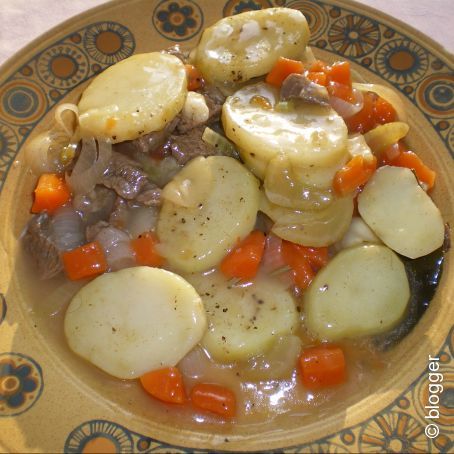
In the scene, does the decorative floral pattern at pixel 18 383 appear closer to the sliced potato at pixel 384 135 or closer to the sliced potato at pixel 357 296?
the sliced potato at pixel 357 296

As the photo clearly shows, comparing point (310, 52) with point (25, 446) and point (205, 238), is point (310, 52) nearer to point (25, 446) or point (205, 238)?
point (205, 238)

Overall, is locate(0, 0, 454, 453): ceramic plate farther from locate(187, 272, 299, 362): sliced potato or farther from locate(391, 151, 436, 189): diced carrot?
locate(187, 272, 299, 362): sliced potato

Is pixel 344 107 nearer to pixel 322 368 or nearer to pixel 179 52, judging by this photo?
pixel 179 52

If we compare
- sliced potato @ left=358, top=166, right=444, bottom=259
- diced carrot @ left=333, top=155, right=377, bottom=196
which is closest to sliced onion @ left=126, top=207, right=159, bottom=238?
diced carrot @ left=333, top=155, right=377, bottom=196

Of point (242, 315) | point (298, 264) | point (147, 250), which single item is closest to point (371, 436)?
point (242, 315)

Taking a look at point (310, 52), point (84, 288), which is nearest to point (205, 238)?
point (84, 288)
